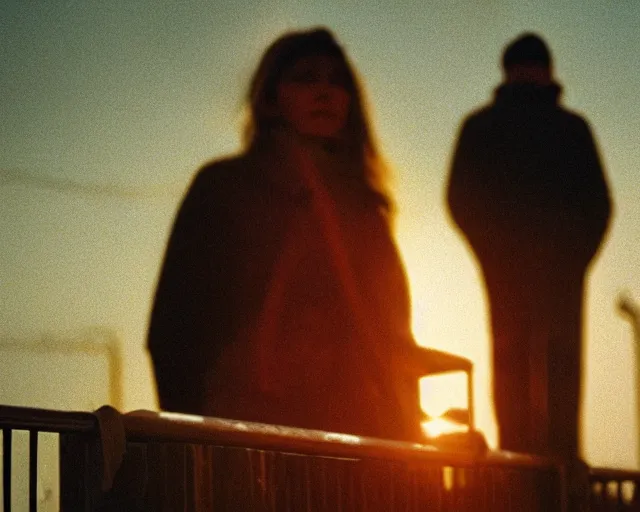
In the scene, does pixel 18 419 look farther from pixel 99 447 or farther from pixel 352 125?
pixel 352 125

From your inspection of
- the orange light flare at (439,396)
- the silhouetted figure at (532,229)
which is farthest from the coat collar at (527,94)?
the orange light flare at (439,396)

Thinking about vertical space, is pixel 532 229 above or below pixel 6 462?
above

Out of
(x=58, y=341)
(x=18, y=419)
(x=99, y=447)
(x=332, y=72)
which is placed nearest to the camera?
(x=18, y=419)

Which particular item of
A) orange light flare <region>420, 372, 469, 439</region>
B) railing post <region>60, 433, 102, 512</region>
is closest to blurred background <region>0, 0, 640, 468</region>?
orange light flare <region>420, 372, 469, 439</region>

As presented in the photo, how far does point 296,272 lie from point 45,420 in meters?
1.99

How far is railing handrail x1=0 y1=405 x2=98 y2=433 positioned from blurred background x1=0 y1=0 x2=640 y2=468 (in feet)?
3.10

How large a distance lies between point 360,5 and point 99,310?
168 cm

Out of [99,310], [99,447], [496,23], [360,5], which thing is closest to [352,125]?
[360,5]

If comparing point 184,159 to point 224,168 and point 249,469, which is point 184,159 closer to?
point 224,168

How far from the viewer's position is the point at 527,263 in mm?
4883

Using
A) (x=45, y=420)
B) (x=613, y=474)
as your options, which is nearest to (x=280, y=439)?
(x=45, y=420)

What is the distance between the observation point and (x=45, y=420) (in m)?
1.98

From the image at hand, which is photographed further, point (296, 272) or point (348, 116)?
point (348, 116)

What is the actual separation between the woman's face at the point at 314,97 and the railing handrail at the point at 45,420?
2.07 meters
